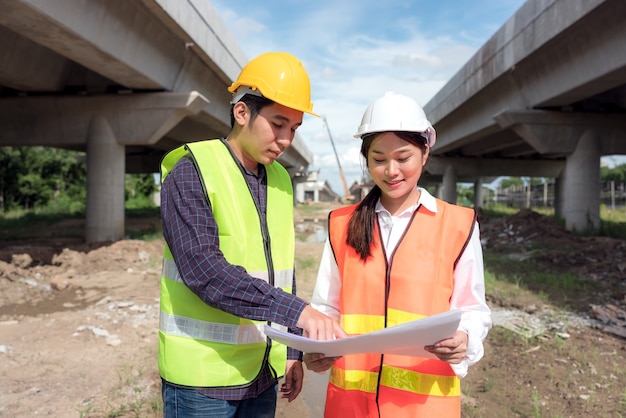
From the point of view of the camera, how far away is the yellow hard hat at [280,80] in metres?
1.92

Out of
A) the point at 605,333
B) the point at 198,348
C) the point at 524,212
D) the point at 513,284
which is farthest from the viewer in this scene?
the point at 524,212

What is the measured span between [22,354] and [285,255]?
13.9ft

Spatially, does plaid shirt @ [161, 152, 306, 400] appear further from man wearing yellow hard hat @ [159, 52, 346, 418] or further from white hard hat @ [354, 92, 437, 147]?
white hard hat @ [354, 92, 437, 147]

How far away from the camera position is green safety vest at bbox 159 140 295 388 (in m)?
1.81

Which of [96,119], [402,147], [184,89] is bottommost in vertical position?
[402,147]

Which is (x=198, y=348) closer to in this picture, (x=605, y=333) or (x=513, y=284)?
(x=605, y=333)

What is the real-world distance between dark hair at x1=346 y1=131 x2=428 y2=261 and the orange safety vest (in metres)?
0.03

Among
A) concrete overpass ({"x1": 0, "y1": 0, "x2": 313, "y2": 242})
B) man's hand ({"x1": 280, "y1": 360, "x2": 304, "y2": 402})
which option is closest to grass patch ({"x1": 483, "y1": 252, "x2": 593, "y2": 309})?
man's hand ({"x1": 280, "y1": 360, "x2": 304, "y2": 402})

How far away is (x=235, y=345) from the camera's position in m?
1.85

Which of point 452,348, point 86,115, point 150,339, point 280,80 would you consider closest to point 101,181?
point 86,115

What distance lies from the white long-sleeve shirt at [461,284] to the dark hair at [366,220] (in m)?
0.05

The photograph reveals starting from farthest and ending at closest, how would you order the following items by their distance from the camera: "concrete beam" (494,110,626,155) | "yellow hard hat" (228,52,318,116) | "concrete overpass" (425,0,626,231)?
1. "concrete beam" (494,110,626,155)
2. "concrete overpass" (425,0,626,231)
3. "yellow hard hat" (228,52,318,116)

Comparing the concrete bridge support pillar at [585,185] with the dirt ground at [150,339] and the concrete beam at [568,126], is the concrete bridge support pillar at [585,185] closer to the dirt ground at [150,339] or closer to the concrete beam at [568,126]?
the concrete beam at [568,126]

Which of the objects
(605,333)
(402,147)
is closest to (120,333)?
(402,147)
